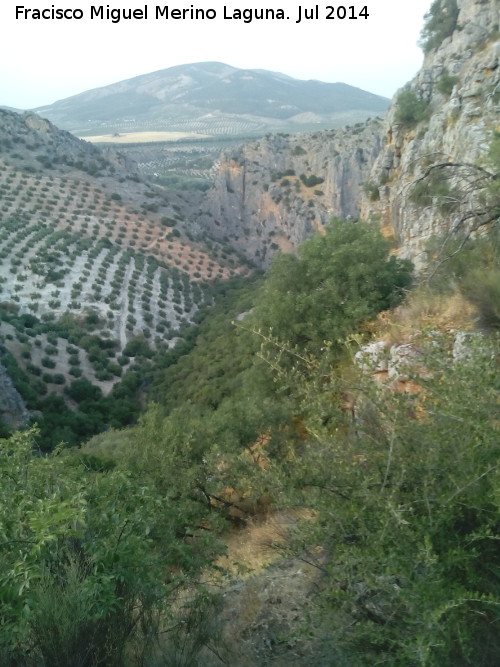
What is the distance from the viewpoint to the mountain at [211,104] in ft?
448

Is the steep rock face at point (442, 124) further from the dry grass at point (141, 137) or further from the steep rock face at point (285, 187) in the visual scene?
the dry grass at point (141, 137)

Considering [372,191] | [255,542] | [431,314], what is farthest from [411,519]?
[372,191]

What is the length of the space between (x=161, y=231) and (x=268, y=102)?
11920 cm

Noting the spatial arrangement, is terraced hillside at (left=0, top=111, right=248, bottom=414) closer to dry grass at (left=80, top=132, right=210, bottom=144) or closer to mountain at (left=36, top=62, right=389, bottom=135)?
dry grass at (left=80, top=132, right=210, bottom=144)

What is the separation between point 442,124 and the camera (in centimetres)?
2011

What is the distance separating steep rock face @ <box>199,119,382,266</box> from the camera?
5025 cm

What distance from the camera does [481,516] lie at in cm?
317

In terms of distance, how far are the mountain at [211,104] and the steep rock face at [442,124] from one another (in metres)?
103

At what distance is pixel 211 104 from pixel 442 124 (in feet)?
476

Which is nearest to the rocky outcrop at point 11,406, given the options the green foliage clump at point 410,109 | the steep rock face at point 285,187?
Result: the green foliage clump at point 410,109

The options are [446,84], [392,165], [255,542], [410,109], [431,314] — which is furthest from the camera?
[392,165]

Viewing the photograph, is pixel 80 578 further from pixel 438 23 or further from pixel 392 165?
pixel 438 23

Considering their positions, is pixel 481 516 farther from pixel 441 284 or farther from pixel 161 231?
pixel 161 231

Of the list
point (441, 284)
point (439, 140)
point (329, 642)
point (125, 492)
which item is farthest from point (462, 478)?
point (439, 140)
